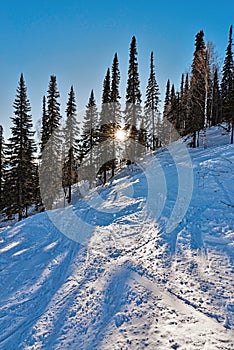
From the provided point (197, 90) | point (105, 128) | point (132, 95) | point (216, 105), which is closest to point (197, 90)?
Answer: point (197, 90)

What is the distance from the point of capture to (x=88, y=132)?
109 ft

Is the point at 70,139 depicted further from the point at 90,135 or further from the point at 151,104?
the point at 151,104

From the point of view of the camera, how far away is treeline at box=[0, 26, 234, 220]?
24.7 metres

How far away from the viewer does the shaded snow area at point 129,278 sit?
200 inches

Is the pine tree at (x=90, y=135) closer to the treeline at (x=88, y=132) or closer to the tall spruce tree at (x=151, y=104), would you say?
the treeline at (x=88, y=132)

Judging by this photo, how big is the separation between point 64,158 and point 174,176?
19211 mm

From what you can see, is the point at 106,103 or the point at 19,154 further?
the point at 106,103

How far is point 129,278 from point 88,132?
28140 millimetres

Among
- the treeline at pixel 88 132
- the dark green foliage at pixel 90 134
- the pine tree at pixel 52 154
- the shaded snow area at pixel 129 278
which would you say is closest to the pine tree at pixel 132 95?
the treeline at pixel 88 132

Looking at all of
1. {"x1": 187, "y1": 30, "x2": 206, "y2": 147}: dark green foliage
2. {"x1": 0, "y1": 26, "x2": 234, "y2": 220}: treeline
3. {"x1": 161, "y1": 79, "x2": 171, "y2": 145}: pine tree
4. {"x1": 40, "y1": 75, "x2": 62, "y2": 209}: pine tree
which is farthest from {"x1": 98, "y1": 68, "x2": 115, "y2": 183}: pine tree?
{"x1": 161, "y1": 79, "x2": 171, "y2": 145}: pine tree

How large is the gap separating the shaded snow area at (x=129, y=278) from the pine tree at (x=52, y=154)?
18352 mm

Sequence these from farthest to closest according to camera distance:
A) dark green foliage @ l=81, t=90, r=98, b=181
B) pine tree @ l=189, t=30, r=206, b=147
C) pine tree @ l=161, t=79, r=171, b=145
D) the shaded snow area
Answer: pine tree @ l=161, t=79, r=171, b=145 → dark green foliage @ l=81, t=90, r=98, b=181 → pine tree @ l=189, t=30, r=206, b=147 → the shaded snow area

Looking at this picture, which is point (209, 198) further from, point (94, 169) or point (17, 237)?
point (94, 169)

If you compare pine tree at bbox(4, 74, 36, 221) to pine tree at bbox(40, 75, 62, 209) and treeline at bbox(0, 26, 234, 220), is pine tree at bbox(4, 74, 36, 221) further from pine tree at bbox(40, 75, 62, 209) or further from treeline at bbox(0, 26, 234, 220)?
pine tree at bbox(40, 75, 62, 209)
